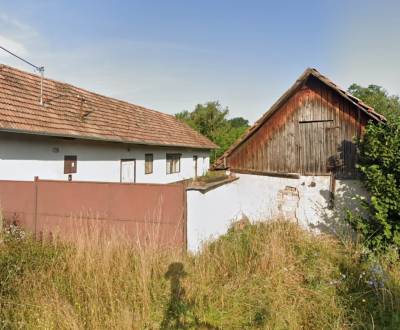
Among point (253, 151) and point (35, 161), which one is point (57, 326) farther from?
point (253, 151)

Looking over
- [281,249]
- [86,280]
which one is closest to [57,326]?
[86,280]

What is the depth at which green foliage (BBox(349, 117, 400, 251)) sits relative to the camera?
616 cm

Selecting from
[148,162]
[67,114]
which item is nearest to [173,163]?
[148,162]

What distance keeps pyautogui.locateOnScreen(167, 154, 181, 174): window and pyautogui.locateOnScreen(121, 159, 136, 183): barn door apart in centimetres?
434

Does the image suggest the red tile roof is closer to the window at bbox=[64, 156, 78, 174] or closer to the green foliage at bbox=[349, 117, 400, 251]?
the window at bbox=[64, 156, 78, 174]

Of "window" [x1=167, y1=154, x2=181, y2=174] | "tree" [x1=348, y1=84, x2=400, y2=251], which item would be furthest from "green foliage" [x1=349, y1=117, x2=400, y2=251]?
"window" [x1=167, y1=154, x2=181, y2=174]

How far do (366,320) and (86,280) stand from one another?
3.90 m

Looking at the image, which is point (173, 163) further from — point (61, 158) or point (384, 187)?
point (384, 187)

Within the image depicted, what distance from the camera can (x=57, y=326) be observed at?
3238 mm

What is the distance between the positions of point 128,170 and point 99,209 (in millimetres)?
7559

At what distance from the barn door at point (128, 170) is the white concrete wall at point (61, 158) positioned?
9.7 inches

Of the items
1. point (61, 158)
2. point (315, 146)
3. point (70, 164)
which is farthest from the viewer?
point (70, 164)

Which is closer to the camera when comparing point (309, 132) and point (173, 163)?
point (309, 132)

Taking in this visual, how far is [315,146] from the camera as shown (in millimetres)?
9125
